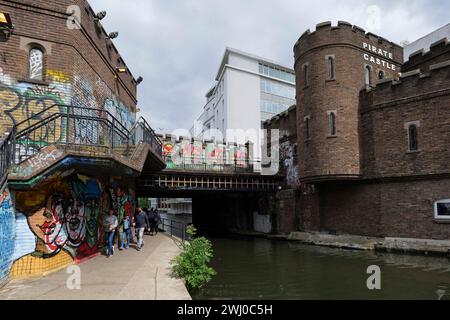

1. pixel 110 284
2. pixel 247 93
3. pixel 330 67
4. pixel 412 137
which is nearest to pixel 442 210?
pixel 412 137

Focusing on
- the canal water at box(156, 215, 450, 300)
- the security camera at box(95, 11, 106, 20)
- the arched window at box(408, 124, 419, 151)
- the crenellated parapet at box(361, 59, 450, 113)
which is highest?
the security camera at box(95, 11, 106, 20)

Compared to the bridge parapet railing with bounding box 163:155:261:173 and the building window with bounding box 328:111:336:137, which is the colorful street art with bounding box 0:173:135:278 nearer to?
the building window with bounding box 328:111:336:137

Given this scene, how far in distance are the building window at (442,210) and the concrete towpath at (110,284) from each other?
536 inches

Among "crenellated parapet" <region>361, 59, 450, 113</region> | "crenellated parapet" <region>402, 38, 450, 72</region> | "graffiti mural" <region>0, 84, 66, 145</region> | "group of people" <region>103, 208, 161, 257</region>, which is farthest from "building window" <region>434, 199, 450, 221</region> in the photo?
"graffiti mural" <region>0, 84, 66, 145</region>

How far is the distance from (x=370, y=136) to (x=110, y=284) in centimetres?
1757

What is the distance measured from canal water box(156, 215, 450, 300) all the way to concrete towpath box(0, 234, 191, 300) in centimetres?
161

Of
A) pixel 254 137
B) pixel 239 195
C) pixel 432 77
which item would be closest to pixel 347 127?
pixel 432 77

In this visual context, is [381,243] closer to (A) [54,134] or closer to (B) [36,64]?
(A) [54,134]

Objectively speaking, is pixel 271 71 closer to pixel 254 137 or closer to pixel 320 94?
pixel 254 137

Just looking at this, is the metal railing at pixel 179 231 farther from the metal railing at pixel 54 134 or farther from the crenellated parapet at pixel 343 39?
the crenellated parapet at pixel 343 39

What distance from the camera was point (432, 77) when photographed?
18359 millimetres

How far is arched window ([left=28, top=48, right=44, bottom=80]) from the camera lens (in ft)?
37.8

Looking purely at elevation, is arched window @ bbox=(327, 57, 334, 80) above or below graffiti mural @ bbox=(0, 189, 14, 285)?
above

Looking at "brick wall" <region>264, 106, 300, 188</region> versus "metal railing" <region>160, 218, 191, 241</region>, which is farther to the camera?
"brick wall" <region>264, 106, 300, 188</region>
